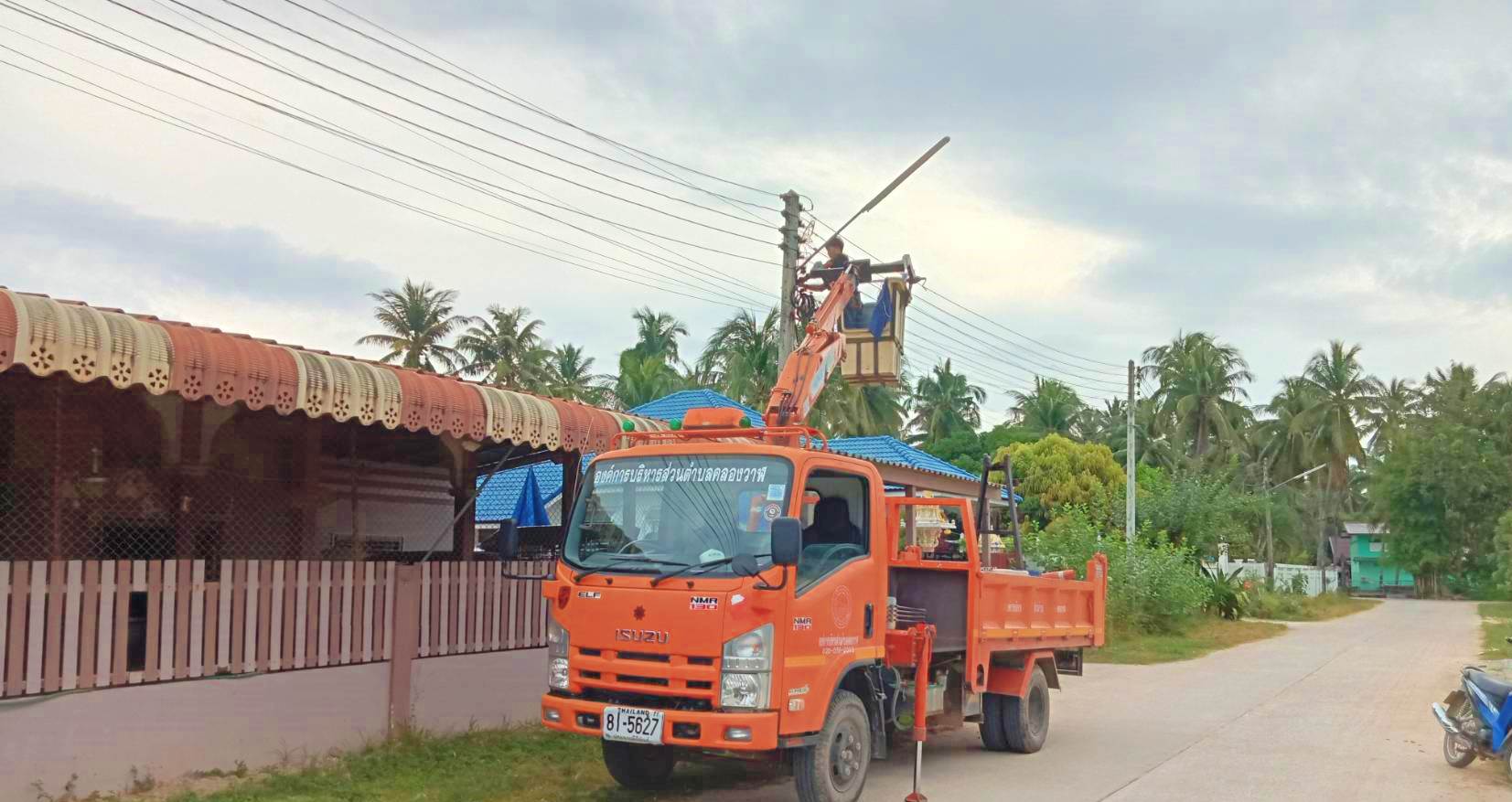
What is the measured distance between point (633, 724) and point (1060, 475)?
3514cm

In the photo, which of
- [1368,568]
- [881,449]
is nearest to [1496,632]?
[881,449]

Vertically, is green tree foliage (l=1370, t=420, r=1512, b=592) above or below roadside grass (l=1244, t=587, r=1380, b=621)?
above

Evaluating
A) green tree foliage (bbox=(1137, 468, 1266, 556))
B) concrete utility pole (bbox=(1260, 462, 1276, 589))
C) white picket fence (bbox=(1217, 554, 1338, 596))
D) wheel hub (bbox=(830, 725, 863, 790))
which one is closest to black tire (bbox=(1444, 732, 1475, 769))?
wheel hub (bbox=(830, 725, 863, 790))

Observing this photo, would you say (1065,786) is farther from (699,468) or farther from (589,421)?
(589,421)

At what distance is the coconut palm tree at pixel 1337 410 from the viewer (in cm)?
5866

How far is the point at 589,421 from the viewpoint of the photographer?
10875mm

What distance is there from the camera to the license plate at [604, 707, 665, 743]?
7176 mm

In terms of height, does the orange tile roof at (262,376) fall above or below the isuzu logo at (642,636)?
above

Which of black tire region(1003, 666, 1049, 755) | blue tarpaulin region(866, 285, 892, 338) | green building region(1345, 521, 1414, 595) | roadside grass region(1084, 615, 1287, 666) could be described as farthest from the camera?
green building region(1345, 521, 1414, 595)

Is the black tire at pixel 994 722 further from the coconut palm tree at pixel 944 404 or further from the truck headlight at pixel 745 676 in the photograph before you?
the coconut palm tree at pixel 944 404

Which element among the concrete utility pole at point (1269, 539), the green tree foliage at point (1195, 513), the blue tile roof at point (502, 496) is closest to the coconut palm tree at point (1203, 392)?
the concrete utility pole at point (1269, 539)

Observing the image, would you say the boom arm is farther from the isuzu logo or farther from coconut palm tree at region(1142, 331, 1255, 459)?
coconut palm tree at region(1142, 331, 1255, 459)

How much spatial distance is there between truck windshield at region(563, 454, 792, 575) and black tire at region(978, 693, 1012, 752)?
438 cm

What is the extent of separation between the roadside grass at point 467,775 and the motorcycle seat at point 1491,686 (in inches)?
233
